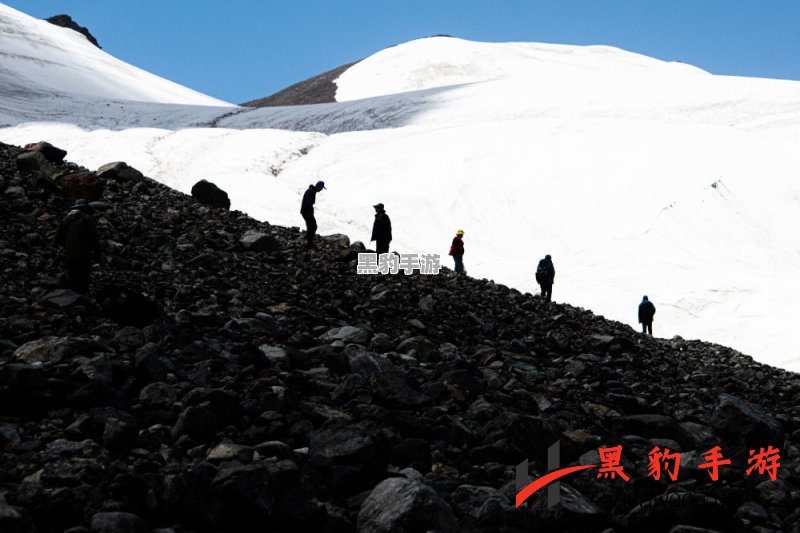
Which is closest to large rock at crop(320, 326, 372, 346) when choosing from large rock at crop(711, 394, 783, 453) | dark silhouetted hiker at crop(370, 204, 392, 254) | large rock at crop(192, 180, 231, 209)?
large rock at crop(711, 394, 783, 453)

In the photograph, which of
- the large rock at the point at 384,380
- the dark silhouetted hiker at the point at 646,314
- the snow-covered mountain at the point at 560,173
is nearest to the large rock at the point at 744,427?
the large rock at the point at 384,380

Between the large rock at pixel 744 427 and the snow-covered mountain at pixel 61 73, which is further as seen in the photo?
the snow-covered mountain at pixel 61 73

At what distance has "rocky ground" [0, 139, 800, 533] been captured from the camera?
5484mm

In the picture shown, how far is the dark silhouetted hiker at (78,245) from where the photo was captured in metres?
11.2

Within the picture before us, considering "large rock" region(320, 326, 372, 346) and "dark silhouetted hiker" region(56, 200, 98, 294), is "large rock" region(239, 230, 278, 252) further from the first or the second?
"large rock" region(320, 326, 372, 346)

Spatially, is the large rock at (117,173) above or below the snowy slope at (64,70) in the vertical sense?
below

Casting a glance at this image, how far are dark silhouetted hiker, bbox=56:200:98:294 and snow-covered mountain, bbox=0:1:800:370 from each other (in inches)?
285

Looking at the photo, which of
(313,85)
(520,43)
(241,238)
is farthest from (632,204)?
(520,43)

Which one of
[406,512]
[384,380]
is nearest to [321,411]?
[384,380]

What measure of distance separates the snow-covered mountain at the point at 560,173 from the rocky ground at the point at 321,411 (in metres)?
3.79

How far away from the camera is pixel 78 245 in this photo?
36.6ft

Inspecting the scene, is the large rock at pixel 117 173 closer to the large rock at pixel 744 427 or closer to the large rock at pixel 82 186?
the large rock at pixel 82 186

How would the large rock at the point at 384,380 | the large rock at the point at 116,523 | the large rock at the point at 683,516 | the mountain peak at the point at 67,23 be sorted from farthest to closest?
the mountain peak at the point at 67,23 → the large rock at the point at 384,380 → the large rock at the point at 683,516 → the large rock at the point at 116,523

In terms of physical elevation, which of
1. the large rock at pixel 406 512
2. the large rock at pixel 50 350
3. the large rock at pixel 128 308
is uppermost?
the large rock at pixel 128 308
